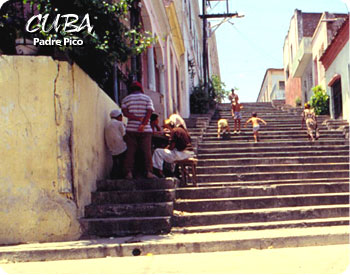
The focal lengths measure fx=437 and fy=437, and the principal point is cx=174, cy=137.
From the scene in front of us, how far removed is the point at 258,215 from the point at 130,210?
1854 mm

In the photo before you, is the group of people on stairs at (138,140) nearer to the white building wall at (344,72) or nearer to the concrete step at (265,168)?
the concrete step at (265,168)

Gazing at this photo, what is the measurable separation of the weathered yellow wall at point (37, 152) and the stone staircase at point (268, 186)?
5.11 ft

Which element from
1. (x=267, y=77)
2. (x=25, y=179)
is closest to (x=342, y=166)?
(x=25, y=179)

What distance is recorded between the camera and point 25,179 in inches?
219

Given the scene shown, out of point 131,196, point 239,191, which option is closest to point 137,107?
point 131,196

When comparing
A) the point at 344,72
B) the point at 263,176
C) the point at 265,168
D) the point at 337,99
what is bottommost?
the point at 263,176

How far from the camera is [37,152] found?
5609 mm

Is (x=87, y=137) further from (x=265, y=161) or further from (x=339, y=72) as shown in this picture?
(x=339, y=72)

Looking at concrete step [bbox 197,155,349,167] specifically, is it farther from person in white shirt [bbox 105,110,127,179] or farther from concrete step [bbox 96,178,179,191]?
concrete step [bbox 96,178,179,191]

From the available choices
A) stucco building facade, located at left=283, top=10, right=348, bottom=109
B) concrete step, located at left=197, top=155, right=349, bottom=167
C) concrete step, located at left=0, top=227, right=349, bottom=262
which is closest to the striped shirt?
concrete step, located at left=0, top=227, right=349, bottom=262

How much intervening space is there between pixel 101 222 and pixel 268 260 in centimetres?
224

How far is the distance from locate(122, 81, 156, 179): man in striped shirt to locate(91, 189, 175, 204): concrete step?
474 millimetres

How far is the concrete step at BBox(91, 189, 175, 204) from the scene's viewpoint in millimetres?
6258

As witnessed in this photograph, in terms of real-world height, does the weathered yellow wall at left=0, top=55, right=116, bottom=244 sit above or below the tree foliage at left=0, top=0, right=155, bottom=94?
below
